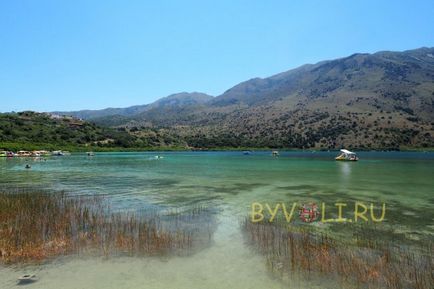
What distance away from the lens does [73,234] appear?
51.4 feet

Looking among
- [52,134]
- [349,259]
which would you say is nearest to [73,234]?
[349,259]

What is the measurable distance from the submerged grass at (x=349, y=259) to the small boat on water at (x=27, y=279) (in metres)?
7.32

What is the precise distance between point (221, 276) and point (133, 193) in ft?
70.3

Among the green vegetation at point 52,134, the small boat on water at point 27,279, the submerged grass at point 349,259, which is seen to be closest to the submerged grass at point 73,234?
the small boat on water at point 27,279

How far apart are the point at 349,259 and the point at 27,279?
10289mm

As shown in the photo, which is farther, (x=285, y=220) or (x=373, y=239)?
(x=285, y=220)

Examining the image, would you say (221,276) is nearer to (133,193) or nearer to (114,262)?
(114,262)

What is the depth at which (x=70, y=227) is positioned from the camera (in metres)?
16.8

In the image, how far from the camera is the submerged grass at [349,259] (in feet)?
35.4

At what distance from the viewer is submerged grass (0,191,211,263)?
1343 cm

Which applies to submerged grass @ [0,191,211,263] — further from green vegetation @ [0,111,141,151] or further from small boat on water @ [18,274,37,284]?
green vegetation @ [0,111,141,151]

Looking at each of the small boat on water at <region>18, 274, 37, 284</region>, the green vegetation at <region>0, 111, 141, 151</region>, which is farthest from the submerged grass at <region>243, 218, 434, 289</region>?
the green vegetation at <region>0, 111, 141, 151</region>

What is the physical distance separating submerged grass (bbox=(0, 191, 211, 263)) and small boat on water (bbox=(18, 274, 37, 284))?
4.97ft

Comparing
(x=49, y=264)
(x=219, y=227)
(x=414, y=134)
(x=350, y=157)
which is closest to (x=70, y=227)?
(x=49, y=264)
